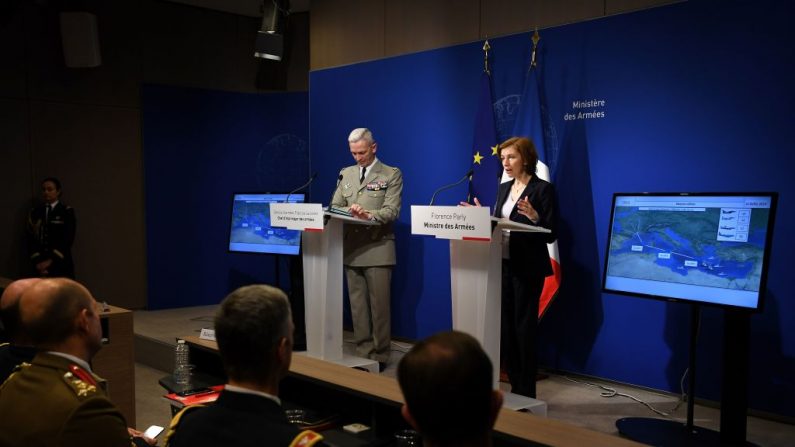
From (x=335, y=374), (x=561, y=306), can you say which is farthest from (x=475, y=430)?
(x=561, y=306)

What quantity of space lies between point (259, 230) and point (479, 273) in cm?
288

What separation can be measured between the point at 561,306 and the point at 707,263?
154 cm

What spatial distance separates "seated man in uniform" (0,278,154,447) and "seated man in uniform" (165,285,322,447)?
209 mm

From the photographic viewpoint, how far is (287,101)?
7.81m

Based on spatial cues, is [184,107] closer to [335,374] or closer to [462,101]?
[462,101]

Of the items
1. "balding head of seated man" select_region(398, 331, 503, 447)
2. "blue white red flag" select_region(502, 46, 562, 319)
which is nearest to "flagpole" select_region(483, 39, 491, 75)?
"blue white red flag" select_region(502, 46, 562, 319)

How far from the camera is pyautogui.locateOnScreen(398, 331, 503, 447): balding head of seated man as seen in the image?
3.83ft

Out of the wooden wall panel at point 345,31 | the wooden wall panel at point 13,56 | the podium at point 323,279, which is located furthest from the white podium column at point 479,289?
the wooden wall panel at point 13,56

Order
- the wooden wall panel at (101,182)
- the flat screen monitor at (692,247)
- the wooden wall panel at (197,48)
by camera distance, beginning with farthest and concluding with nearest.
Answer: the wooden wall panel at (197,48)
the wooden wall panel at (101,182)
the flat screen monitor at (692,247)

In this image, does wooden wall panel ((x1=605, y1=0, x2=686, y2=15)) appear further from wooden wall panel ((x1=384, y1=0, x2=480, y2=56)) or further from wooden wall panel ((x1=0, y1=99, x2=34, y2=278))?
wooden wall panel ((x1=0, y1=99, x2=34, y2=278))

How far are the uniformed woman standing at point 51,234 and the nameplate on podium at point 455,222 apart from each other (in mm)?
4223

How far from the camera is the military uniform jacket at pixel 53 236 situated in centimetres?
655

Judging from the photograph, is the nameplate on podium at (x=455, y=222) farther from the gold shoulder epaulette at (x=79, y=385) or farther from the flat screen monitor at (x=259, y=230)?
the gold shoulder epaulette at (x=79, y=385)

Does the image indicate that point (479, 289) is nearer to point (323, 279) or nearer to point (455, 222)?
point (455, 222)
